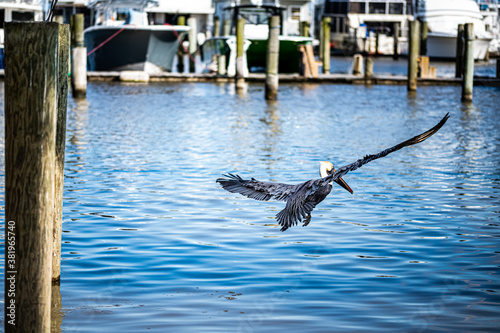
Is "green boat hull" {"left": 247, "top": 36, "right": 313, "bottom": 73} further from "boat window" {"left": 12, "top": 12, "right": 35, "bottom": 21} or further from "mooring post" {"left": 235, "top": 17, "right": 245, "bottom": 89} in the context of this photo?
"boat window" {"left": 12, "top": 12, "right": 35, "bottom": 21}

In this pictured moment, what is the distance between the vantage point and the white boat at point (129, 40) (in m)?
30.9

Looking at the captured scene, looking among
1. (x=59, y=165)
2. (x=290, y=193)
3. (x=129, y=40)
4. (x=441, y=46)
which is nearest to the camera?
(x=59, y=165)

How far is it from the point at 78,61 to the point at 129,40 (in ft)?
30.9

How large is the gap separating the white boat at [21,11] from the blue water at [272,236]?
13315 millimetres

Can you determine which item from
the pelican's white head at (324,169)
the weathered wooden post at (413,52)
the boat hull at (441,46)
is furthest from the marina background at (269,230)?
the boat hull at (441,46)

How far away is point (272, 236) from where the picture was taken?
871 cm

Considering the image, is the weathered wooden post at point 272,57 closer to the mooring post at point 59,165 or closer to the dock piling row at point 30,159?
the mooring post at point 59,165

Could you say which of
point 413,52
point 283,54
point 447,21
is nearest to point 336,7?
point 447,21

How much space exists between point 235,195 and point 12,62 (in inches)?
257

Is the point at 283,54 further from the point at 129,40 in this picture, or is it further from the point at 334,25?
the point at 334,25

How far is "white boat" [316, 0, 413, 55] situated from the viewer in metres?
66.7

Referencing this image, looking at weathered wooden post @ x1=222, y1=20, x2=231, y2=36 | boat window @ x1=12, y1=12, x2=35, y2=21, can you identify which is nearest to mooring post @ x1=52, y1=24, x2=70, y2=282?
boat window @ x1=12, y1=12, x2=35, y2=21

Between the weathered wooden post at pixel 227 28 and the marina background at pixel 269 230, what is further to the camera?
the weathered wooden post at pixel 227 28

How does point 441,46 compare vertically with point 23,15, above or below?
below
